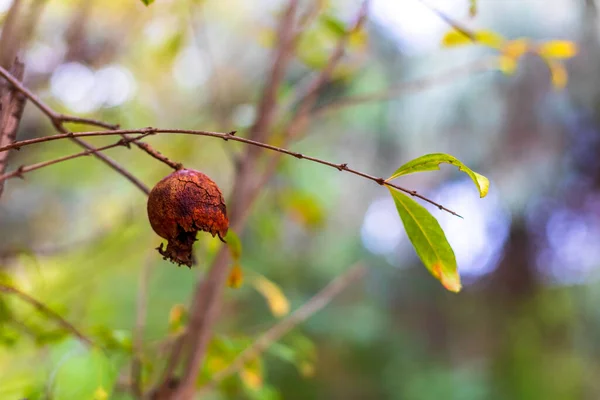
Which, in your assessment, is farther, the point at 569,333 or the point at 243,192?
the point at 569,333

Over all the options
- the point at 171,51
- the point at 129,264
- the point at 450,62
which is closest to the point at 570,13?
the point at 450,62

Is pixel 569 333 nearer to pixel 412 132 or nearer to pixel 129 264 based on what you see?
pixel 412 132

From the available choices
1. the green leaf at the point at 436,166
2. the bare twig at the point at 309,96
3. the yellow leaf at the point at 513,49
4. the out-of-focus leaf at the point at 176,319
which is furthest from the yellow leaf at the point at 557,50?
the out-of-focus leaf at the point at 176,319

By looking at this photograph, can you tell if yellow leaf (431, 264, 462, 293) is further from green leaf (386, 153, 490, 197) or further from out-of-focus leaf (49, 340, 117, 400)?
out-of-focus leaf (49, 340, 117, 400)

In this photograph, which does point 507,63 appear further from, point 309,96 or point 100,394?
point 100,394

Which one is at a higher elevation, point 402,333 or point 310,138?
point 310,138

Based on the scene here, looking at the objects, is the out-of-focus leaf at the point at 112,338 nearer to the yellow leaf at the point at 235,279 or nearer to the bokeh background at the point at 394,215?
the yellow leaf at the point at 235,279

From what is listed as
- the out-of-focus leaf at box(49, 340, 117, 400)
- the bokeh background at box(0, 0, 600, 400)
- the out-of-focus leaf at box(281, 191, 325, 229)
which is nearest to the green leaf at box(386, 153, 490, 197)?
the out-of-focus leaf at box(49, 340, 117, 400)
